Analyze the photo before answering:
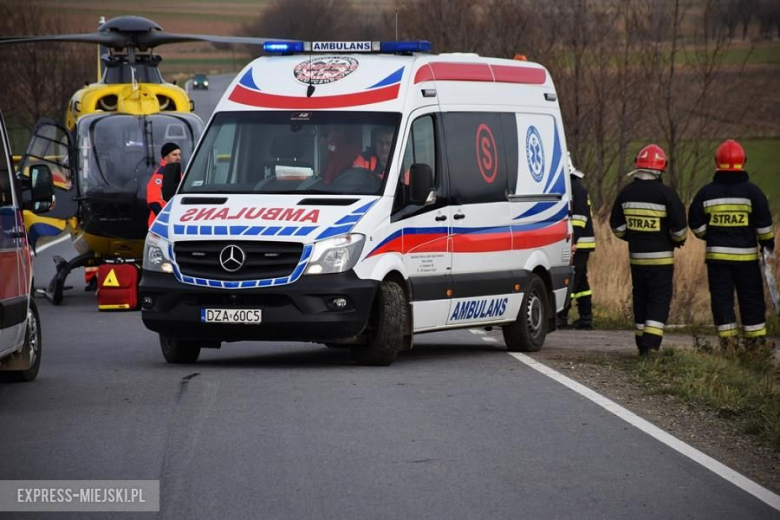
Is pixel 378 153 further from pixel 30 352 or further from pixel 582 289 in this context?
pixel 582 289

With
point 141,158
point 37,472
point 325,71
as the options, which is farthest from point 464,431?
point 141,158

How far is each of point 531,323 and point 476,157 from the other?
5.89 feet

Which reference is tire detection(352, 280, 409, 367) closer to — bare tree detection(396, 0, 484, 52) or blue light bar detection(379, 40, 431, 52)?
blue light bar detection(379, 40, 431, 52)

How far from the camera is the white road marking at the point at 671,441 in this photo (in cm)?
808

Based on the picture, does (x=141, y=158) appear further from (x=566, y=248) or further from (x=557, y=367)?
(x=557, y=367)

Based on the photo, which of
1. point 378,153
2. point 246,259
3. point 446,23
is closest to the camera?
point 246,259

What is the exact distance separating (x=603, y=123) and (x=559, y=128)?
12.4 metres

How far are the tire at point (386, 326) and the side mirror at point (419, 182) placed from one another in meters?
0.77

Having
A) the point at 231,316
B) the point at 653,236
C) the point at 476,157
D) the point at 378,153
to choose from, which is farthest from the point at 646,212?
the point at 231,316

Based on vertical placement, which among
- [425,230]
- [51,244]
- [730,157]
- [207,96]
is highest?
[207,96]

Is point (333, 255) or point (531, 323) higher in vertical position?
point (333, 255)

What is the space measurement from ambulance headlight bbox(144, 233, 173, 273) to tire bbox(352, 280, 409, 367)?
1.71 meters

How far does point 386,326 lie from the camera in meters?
12.9

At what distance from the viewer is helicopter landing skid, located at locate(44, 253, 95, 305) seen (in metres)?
21.4
